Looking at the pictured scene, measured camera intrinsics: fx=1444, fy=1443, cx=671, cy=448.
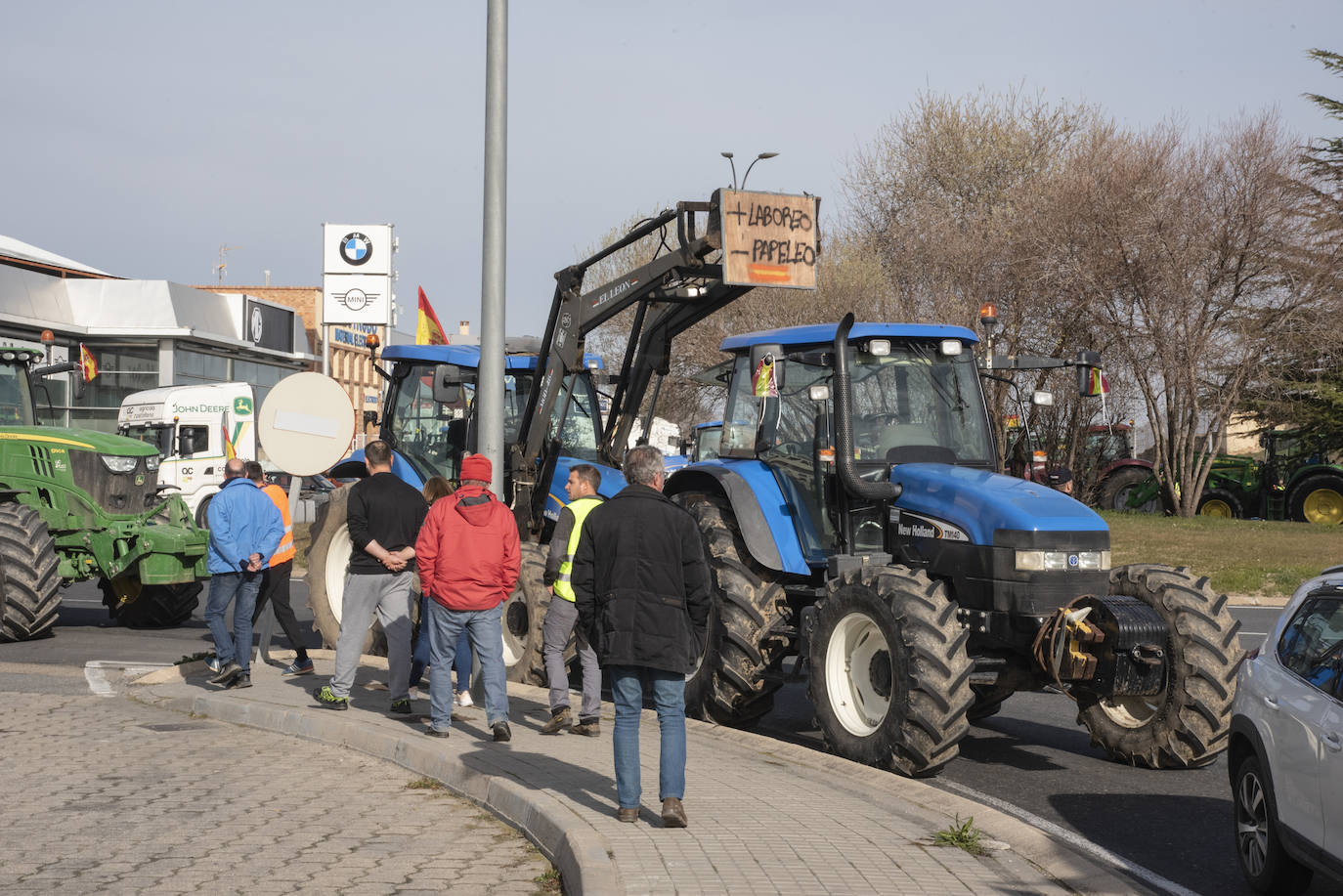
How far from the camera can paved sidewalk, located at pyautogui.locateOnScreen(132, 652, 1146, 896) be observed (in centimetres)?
585

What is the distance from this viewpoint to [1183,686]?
855 cm

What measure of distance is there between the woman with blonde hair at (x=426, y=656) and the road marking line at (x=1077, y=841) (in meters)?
3.45

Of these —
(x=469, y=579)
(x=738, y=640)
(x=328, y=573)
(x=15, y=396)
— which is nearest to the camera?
(x=469, y=579)

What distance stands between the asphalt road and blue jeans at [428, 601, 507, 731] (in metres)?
2.04

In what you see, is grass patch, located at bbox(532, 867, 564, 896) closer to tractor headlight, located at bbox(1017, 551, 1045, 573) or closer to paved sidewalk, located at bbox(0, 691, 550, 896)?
paved sidewalk, located at bbox(0, 691, 550, 896)

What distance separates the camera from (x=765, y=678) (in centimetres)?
970

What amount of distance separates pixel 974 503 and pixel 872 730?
5.00 ft

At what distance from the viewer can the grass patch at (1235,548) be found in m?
21.2

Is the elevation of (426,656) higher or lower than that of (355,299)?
lower

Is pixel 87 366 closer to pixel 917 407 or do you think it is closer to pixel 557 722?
pixel 557 722

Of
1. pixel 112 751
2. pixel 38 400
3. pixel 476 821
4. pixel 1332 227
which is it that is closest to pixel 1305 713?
pixel 476 821

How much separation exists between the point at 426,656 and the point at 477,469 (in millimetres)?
2286

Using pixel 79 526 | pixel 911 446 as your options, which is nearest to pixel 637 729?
pixel 911 446

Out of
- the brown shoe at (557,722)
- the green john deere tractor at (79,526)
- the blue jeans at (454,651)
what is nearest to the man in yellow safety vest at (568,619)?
the brown shoe at (557,722)
